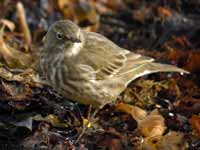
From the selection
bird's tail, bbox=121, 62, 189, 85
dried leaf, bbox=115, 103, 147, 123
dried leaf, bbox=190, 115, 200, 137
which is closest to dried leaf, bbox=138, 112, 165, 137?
dried leaf, bbox=115, 103, 147, 123

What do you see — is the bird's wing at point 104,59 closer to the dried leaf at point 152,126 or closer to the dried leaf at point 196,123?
the dried leaf at point 152,126

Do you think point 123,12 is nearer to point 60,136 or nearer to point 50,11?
point 50,11

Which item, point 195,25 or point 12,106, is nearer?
point 12,106

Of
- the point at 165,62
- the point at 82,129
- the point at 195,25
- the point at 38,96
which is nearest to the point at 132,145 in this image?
the point at 82,129

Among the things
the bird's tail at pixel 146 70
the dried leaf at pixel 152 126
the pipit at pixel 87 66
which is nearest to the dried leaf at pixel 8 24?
the pipit at pixel 87 66

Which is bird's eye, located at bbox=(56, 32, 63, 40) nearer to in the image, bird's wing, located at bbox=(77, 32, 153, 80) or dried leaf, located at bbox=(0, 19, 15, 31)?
bird's wing, located at bbox=(77, 32, 153, 80)

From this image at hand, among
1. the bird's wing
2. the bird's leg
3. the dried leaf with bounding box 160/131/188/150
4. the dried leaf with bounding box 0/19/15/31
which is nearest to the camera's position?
the dried leaf with bounding box 160/131/188/150

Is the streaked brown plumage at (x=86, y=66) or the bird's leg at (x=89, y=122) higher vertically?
the streaked brown plumage at (x=86, y=66)
